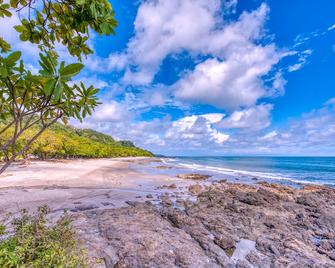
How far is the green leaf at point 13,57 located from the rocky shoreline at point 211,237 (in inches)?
231

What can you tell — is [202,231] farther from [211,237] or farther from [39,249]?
[39,249]

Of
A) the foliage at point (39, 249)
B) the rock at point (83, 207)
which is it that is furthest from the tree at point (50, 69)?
the rock at point (83, 207)

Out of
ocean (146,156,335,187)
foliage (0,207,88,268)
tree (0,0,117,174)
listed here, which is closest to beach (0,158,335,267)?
foliage (0,207,88,268)

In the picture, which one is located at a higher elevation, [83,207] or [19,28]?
[19,28]

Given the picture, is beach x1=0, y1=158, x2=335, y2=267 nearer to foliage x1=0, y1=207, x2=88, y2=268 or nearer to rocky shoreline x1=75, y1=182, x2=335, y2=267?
rocky shoreline x1=75, y1=182, x2=335, y2=267

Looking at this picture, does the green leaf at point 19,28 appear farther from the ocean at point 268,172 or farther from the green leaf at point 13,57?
the ocean at point 268,172

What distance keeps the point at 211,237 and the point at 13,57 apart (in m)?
8.28

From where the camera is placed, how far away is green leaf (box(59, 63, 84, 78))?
189cm

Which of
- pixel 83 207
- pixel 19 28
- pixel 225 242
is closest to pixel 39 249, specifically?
pixel 19 28

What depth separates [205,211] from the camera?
1082 centimetres

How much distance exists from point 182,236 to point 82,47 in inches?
284

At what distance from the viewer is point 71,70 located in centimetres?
191

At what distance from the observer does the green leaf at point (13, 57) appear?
1875 millimetres

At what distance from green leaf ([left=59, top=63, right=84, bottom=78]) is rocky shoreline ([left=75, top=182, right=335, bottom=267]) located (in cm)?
584
